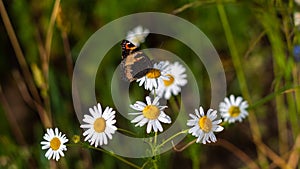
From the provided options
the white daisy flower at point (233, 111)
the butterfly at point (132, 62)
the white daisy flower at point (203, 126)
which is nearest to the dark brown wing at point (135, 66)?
the butterfly at point (132, 62)

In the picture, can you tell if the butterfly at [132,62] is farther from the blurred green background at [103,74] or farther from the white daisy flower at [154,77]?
the blurred green background at [103,74]

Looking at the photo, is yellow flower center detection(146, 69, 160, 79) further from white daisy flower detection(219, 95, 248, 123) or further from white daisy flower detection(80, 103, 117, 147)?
white daisy flower detection(219, 95, 248, 123)

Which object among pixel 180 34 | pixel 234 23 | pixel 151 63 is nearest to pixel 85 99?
pixel 180 34

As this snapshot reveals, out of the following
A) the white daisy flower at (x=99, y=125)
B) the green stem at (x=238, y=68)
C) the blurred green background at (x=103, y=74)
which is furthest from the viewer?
the blurred green background at (x=103, y=74)

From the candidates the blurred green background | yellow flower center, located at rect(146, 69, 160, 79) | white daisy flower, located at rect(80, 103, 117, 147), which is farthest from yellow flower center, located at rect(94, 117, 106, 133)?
the blurred green background

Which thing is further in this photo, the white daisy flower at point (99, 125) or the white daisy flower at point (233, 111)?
the white daisy flower at point (233, 111)
